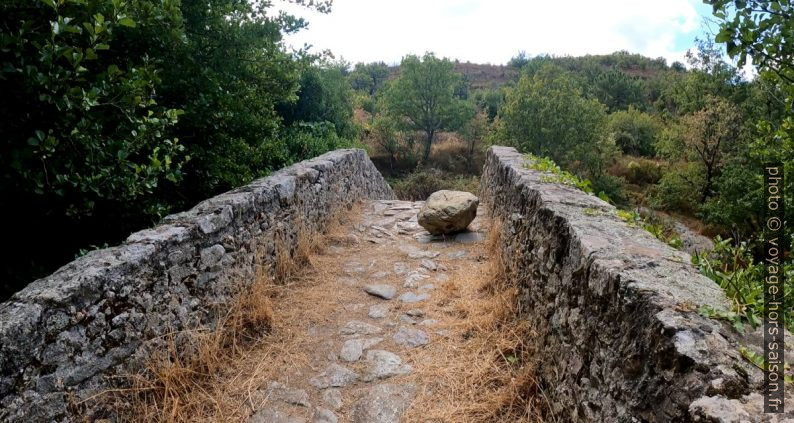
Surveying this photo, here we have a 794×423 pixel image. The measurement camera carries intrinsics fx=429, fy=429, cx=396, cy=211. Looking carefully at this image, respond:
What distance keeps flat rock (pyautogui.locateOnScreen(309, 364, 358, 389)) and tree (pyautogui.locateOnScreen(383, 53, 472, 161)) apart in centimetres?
2966

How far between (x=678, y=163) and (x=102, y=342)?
29.8m

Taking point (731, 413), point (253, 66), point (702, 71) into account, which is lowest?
point (731, 413)

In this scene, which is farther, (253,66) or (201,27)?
(253,66)

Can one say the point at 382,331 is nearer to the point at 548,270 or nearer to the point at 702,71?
the point at 548,270

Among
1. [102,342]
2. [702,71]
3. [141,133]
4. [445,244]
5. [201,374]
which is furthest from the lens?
[702,71]

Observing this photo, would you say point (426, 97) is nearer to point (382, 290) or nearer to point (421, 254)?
point (421, 254)

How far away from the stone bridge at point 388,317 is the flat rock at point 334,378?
2cm

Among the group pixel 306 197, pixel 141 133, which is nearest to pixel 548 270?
pixel 141 133

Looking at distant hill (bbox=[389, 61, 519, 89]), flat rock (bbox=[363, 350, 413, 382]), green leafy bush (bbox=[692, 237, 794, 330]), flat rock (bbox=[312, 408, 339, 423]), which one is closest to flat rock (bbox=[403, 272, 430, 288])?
flat rock (bbox=[363, 350, 413, 382])

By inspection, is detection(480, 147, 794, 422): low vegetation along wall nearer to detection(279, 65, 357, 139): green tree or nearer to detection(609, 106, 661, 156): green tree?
detection(279, 65, 357, 139): green tree

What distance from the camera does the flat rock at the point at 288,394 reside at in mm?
3143

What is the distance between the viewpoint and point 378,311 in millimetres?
4609

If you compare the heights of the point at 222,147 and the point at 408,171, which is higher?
the point at 222,147

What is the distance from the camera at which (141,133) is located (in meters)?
3.37
